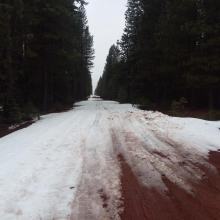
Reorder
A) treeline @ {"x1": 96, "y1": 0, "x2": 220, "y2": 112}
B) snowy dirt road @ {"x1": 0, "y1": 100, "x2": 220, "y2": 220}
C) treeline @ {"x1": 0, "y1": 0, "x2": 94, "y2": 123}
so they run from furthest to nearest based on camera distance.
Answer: treeline @ {"x1": 96, "y1": 0, "x2": 220, "y2": 112}, treeline @ {"x1": 0, "y1": 0, "x2": 94, "y2": 123}, snowy dirt road @ {"x1": 0, "y1": 100, "x2": 220, "y2": 220}

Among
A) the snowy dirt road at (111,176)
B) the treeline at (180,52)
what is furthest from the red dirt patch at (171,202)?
the treeline at (180,52)

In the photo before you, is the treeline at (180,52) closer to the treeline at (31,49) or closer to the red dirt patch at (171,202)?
the treeline at (31,49)

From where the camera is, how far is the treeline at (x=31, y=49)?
Result: 76.3ft

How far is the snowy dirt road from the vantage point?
6.80m

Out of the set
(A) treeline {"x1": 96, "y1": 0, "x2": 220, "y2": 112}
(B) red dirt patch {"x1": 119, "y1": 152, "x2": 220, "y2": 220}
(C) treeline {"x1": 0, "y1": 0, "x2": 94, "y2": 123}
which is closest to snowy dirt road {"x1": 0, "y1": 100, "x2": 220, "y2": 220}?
(B) red dirt patch {"x1": 119, "y1": 152, "x2": 220, "y2": 220}

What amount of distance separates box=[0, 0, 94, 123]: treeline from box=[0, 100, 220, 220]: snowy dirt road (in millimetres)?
9569

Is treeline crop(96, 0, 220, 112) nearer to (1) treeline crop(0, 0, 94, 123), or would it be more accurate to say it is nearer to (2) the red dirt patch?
(1) treeline crop(0, 0, 94, 123)

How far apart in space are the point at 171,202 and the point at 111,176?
1873mm

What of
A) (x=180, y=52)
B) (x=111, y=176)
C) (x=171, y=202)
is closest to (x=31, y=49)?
(x=180, y=52)

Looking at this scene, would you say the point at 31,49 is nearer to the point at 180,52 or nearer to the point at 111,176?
the point at 180,52

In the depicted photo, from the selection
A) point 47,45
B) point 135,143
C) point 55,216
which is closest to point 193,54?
point 47,45

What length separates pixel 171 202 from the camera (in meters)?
7.31

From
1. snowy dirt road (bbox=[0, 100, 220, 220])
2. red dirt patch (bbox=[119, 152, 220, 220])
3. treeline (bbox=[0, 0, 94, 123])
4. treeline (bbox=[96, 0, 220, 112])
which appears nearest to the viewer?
red dirt patch (bbox=[119, 152, 220, 220])

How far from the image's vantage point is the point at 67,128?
56.7 ft
